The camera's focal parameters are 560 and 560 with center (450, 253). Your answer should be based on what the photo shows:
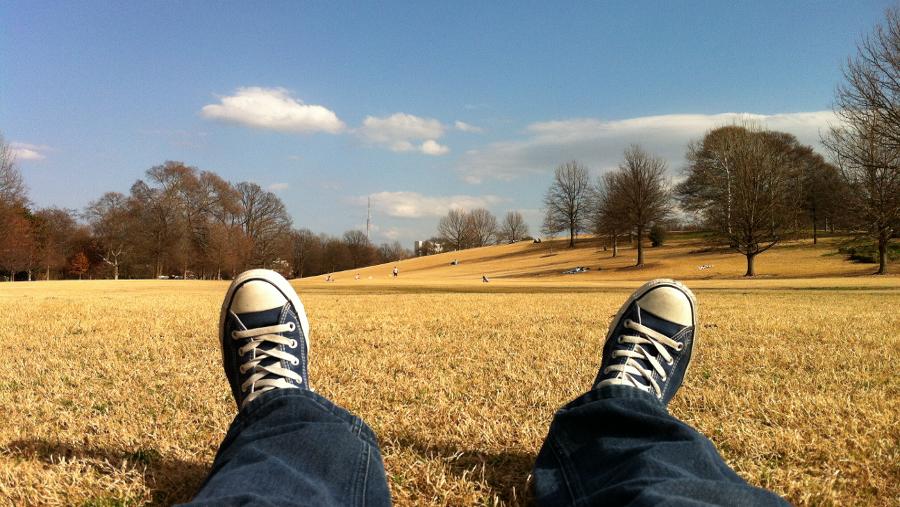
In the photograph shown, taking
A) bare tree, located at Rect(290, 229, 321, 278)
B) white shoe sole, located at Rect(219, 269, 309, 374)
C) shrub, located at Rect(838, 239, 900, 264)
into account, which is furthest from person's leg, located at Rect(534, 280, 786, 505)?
bare tree, located at Rect(290, 229, 321, 278)

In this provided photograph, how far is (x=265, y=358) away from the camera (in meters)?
2.24

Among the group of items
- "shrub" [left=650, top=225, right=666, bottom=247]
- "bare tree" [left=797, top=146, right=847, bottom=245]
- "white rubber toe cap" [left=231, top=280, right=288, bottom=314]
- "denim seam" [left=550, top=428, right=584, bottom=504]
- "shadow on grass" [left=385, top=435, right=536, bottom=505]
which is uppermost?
"bare tree" [left=797, top=146, right=847, bottom=245]

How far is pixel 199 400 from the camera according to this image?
3.09 m

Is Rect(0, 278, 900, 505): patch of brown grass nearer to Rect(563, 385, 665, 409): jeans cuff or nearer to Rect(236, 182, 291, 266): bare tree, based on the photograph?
Rect(563, 385, 665, 409): jeans cuff

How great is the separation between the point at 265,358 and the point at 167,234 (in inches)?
2264

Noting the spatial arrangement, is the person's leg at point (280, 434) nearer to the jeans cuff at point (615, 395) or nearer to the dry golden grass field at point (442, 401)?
the dry golden grass field at point (442, 401)

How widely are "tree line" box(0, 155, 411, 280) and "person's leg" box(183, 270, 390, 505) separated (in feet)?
167

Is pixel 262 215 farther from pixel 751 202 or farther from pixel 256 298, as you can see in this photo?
pixel 256 298

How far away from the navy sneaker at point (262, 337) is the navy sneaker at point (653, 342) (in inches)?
47.9

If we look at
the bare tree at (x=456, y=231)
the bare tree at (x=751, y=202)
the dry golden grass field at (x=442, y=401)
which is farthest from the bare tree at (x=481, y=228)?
the dry golden grass field at (x=442, y=401)

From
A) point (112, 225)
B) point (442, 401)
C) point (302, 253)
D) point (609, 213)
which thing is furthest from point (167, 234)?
point (442, 401)

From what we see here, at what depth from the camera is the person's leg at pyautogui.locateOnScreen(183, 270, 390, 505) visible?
55.2 inches

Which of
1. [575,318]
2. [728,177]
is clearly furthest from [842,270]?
[575,318]

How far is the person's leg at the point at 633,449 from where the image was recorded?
4.52 feet
